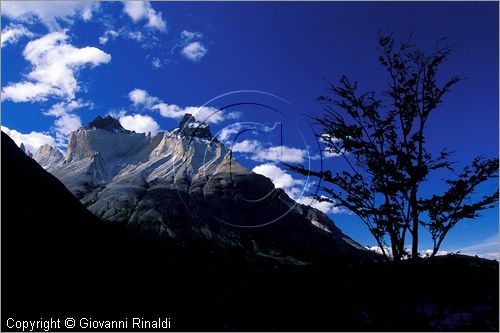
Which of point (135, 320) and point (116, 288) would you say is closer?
A: point (135, 320)

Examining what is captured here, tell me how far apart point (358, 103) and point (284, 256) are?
16433cm

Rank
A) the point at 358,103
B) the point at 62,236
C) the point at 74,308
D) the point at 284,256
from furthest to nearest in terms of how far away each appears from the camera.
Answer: the point at 284,256
the point at 62,236
the point at 74,308
the point at 358,103

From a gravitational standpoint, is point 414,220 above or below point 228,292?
above

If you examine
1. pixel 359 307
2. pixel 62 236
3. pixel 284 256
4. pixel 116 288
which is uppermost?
pixel 62 236

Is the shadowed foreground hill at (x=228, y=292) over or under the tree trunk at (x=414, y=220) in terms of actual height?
under

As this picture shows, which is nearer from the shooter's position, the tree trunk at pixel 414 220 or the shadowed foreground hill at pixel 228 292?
the tree trunk at pixel 414 220

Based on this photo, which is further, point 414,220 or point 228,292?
point 228,292

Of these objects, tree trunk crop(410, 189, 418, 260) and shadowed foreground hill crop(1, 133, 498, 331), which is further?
shadowed foreground hill crop(1, 133, 498, 331)

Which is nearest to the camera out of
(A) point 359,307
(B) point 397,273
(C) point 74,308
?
(B) point 397,273

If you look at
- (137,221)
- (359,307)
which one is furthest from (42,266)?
(137,221)

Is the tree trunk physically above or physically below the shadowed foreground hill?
above

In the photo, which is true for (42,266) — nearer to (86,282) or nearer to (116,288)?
(86,282)

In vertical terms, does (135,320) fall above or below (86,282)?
below

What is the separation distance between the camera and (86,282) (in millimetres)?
15359
